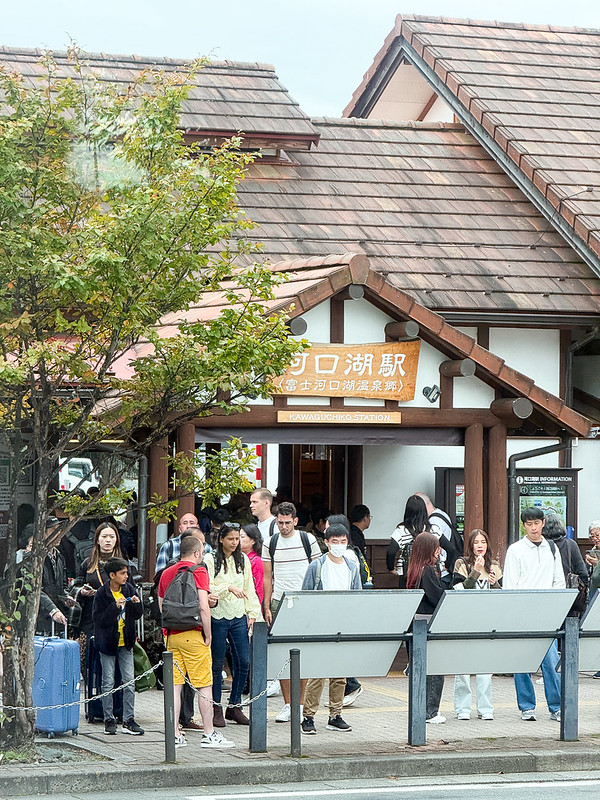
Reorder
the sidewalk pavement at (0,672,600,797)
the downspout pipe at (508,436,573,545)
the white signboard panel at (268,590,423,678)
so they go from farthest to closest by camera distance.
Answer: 1. the downspout pipe at (508,436,573,545)
2. the white signboard panel at (268,590,423,678)
3. the sidewalk pavement at (0,672,600,797)

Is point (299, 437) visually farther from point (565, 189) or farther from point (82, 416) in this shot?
point (565, 189)

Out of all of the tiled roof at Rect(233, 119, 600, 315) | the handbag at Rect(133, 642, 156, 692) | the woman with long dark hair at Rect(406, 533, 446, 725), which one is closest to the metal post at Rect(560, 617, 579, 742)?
the woman with long dark hair at Rect(406, 533, 446, 725)

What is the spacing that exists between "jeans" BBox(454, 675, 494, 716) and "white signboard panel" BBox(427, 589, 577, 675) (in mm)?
904

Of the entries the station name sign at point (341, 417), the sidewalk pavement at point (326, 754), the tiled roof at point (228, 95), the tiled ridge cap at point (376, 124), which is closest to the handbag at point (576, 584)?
the sidewalk pavement at point (326, 754)

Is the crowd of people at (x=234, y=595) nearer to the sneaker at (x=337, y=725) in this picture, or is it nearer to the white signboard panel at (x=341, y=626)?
the sneaker at (x=337, y=725)

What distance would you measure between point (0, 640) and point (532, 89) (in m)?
15.7

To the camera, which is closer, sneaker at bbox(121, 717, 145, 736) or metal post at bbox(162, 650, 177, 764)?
metal post at bbox(162, 650, 177, 764)

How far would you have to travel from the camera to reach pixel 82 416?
1020cm

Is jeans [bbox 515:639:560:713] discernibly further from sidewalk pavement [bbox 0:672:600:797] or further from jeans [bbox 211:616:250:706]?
jeans [bbox 211:616:250:706]

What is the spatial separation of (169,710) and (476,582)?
3607 millimetres

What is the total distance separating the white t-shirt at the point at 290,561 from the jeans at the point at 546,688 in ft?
7.09

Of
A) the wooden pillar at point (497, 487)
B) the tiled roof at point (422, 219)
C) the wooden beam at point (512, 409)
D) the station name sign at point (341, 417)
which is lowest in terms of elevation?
the wooden pillar at point (497, 487)

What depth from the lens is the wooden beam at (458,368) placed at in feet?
48.4

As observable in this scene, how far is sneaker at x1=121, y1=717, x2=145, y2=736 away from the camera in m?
11.0
